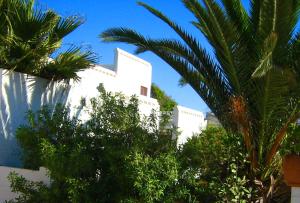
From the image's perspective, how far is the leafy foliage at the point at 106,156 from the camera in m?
8.22

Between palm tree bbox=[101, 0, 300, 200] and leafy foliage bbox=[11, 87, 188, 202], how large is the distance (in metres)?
1.04

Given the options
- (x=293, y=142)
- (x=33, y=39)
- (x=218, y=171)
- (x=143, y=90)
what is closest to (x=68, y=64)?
(x=33, y=39)

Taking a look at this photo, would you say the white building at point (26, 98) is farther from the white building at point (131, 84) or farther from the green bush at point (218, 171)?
the green bush at point (218, 171)

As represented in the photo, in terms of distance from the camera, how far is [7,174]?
10000mm

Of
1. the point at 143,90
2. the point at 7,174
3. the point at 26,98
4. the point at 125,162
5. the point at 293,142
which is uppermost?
the point at 143,90

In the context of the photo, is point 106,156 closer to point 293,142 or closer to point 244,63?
point 244,63

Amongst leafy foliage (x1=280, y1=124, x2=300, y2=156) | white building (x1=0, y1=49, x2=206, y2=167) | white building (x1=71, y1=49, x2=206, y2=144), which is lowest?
leafy foliage (x1=280, y1=124, x2=300, y2=156)

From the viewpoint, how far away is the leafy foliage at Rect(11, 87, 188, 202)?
8219mm

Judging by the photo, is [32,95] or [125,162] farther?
[32,95]

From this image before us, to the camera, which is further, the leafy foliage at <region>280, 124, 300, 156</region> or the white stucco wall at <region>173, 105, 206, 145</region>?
the white stucco wall at <region>173, 105, 206, 145</region>

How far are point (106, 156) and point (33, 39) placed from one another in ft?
9.31

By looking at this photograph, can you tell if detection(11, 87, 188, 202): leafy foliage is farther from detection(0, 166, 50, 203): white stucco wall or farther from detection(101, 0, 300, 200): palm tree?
detection(101, 0, 300, 200): palm tree

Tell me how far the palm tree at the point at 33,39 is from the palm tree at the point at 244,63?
1.39m

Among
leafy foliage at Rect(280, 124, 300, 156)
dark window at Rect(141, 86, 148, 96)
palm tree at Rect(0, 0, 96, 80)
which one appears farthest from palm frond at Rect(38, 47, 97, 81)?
dark window at Rect(141, 86, 148, 96)
